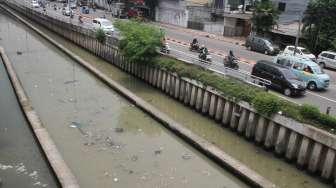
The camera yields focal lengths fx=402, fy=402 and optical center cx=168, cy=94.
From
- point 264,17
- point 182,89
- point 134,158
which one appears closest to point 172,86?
point 182,89

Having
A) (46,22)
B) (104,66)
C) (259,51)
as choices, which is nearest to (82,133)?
(104,66)

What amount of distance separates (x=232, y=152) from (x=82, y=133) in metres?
7.13

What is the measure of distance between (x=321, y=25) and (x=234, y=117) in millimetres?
26534

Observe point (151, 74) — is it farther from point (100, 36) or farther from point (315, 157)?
point (315, 157)

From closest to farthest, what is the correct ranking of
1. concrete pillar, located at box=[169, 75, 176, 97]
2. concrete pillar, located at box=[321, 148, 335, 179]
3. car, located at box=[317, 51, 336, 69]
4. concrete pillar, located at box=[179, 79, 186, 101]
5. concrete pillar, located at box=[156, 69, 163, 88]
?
concrete pillar, located at box=[321, 148, 335, 179], concrete pillar, located at box=[179, 79, 186, 101], concrete pillar, located at box=[169, 75, 176, 97], concrete pillar, located at box=[156, 69, 163, 88], car, located at box=[317, 51, 336, 69]

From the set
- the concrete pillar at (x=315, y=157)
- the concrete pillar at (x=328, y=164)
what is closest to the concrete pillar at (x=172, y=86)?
the concrete pillar at (x=315, y=157)

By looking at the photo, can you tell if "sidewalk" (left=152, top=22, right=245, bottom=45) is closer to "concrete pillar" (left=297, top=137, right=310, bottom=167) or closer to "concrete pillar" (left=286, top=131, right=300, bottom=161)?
"concrete pillar" (left=286, top=131, right=300, bottom=161)

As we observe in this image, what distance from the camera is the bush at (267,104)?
1767cm

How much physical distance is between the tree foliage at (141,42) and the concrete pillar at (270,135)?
12007mm

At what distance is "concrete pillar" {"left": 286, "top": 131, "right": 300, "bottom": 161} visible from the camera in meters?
16.6

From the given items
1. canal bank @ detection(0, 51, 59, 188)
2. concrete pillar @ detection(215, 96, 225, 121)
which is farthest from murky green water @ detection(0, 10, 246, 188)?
concrete pillar @ detection(215, 96, 225, 121)

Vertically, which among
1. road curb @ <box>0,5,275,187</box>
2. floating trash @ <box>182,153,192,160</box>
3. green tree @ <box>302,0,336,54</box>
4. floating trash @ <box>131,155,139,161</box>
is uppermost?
green tree @ <box>302,0,336,54</box>

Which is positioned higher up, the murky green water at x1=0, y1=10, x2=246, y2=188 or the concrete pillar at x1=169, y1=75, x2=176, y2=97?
the concrete pillar at x1=169, y1=75, x2=176, y2=97

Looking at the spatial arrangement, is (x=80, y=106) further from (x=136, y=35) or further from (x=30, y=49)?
(x=30, y=49)
